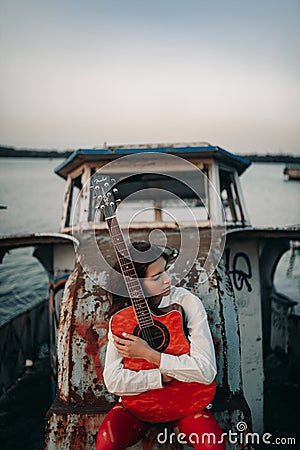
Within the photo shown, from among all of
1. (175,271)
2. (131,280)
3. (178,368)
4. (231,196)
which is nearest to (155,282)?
(131,280)

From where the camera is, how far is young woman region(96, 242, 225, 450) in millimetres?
2221

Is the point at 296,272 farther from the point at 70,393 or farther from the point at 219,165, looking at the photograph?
the point at 70,393

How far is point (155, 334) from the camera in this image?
7.78 ft

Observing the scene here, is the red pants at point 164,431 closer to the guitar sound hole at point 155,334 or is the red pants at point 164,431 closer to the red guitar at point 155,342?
the red guitar at point 155,342

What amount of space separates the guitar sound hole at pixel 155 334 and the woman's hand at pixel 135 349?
58 millimetres

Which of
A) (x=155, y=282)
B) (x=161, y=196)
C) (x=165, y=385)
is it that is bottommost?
(x=165, y=385)

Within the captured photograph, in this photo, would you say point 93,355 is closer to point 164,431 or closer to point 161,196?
point 164,431

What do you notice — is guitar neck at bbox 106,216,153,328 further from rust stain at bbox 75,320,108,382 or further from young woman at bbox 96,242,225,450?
rust stain at bbox 75,320,108,382

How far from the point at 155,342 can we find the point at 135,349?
0.13m

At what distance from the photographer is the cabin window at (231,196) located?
5524mm

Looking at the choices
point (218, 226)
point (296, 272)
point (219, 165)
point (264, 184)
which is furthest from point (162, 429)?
point (264, 184)

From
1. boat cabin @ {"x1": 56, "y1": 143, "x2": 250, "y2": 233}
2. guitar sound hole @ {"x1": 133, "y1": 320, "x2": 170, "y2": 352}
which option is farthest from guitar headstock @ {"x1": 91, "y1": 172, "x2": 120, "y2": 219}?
boat cabin @ {"x1": 56, "y1": 143, "x2": 250, "y2": 233}

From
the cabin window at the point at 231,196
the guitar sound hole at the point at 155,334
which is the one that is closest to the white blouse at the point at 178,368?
the guitar sound hole at the point at 155,334

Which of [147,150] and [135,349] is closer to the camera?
[135,349]
